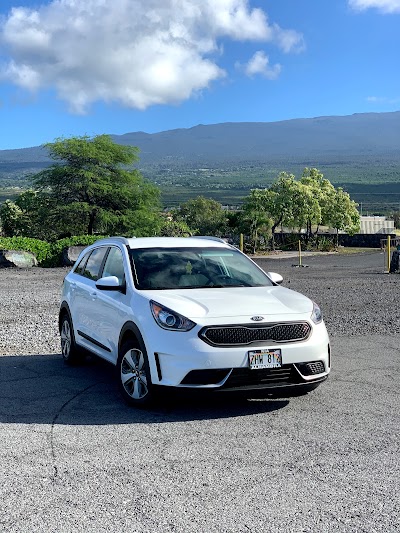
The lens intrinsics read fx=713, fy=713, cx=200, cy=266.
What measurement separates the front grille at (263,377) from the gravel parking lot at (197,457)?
0.22m

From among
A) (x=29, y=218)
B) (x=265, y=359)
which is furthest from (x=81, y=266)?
(x=29, y=218)

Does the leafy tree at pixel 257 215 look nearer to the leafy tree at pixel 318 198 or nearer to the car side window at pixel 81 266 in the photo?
the leafy tree at pixel 318 198

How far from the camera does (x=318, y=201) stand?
5222 centimetres

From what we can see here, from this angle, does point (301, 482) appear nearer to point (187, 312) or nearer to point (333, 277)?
point (187, 312)

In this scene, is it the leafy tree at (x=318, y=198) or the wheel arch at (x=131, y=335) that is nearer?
the wheel arch at (x=131, y=335)

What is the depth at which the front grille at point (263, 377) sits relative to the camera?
6035mm

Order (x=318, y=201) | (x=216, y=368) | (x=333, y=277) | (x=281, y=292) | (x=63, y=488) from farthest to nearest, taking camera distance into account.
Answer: (x=318, y=201) < (x=333, y=277) < (x=281, y=292) < (x=216, y=368) < (x=63, y=488)

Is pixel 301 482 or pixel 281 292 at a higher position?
pixel 281 292

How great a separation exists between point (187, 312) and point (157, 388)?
2.32 feet

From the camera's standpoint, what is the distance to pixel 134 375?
6492mm

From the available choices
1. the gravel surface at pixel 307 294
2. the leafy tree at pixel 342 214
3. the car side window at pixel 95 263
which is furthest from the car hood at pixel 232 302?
the leafy tree at pixel 342 214

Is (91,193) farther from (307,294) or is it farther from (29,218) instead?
(307,294)

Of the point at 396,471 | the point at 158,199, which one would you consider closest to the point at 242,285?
the point at 396,471

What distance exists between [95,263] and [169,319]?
2355 millimetres
